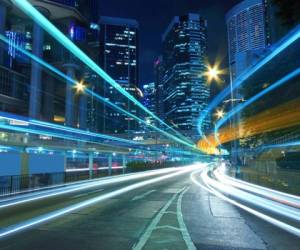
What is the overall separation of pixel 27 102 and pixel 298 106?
7236 cm

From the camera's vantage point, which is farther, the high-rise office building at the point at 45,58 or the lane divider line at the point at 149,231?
the high-rise office building at the point at 45,58

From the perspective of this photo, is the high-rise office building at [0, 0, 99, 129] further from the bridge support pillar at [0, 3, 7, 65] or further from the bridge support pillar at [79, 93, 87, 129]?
the bridge support pillar at [0, 3, 7, 65]

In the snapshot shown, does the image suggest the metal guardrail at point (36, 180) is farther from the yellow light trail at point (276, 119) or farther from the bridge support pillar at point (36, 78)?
the bridge support pillar at point (36, 78)

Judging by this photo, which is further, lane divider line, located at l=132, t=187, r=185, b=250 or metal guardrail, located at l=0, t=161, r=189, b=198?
metal guardrail, located at l=0, t=161, r=189, b=198

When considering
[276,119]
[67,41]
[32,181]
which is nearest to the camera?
[32,181]

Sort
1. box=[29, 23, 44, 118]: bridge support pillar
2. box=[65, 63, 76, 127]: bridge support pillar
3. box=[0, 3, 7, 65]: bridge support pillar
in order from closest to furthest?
1. box=[0, 3, 7, 65]: bridge support pillar
2. box=[29, 23, 44, 118]: bridge support pillar
3. box=[65, 63, 76, 127]: bridge support pillar

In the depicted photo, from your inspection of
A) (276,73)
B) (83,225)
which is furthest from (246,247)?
(276,73)

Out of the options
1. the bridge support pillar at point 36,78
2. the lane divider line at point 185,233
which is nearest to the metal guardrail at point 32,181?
the lane divider line at point 185,233

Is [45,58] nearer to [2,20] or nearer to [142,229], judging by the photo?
[2,20]

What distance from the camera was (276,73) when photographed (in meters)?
29.6

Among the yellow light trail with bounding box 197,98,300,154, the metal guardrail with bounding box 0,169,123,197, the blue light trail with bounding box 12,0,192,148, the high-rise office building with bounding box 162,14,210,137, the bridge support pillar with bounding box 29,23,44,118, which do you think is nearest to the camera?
the metal guardrail with bounding box 0,169,123,197

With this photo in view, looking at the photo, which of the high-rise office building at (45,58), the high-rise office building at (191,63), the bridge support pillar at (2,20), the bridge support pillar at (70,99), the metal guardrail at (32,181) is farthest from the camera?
the bridge support pillar at (70,99)

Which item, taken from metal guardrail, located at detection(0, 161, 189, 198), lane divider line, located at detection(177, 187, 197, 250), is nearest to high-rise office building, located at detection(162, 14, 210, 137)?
metal guardrail, located at detection(0, 161, 189, 198)

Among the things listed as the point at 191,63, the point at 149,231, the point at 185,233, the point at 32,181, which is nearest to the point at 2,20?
the point at 191,63
